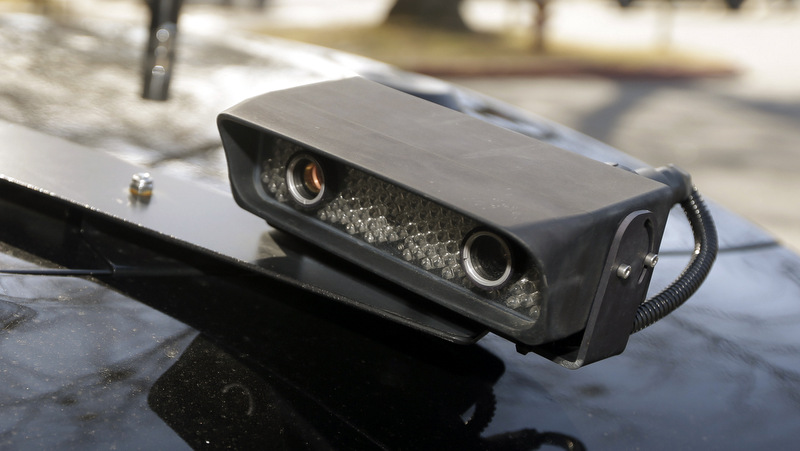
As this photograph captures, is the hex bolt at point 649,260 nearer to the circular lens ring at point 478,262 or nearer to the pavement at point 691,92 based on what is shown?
the circular lens ring at point 478,262

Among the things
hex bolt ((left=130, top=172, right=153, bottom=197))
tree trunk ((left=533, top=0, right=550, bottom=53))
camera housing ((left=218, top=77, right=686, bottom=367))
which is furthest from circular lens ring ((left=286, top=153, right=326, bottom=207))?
tree trunk ((left=533, top=0, right=550, bottom=53))

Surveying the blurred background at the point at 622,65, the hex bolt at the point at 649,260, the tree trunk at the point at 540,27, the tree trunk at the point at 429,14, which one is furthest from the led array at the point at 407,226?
the tree trunk at the point at 429,14

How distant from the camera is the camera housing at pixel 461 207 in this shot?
1046 mm

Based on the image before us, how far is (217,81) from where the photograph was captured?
93.8 inches

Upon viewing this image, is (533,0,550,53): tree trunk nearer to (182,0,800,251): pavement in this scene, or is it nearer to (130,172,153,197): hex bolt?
(182,0,800,251): pavement

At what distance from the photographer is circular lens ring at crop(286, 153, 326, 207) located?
1323 millimetres

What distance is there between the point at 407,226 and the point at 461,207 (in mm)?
220

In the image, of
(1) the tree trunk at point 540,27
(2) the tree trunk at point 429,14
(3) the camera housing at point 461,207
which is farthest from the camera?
(2) the tree trunk at point 429,14

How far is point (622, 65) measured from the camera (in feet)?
37.6

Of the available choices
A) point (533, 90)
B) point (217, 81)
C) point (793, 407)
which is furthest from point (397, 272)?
point (533, 90)

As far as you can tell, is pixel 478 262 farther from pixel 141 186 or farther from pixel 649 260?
pixel 141 186

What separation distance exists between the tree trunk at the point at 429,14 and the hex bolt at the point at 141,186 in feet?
36.7

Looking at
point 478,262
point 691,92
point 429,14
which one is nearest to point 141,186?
point 478,262

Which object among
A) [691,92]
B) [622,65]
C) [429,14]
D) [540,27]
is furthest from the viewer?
[429,14]
